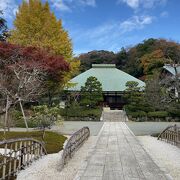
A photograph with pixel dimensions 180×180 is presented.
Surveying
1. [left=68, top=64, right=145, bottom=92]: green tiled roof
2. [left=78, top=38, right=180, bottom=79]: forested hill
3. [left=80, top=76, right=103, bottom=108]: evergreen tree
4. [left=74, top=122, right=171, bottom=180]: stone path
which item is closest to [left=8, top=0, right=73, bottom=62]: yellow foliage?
[left=80, top=76, right=103, bottom=108]: evergreen tree

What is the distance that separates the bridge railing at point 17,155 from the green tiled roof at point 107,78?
89.0 feet

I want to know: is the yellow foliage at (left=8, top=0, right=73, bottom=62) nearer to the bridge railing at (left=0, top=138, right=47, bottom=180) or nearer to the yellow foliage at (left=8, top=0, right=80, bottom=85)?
the yellow foliage at (left=8, top=0, right=80, bottom=85)

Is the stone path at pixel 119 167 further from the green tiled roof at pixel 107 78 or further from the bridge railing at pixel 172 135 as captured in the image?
the green tiled roof at pixel 107 78

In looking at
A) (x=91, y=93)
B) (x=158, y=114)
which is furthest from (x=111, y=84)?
(x=158, y=114)

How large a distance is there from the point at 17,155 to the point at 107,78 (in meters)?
34.0

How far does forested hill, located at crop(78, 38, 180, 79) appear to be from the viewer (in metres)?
45.3

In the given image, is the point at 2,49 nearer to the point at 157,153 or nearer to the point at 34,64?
the point at 34,64

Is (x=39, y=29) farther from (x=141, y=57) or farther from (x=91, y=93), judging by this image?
(x=141, y=57)

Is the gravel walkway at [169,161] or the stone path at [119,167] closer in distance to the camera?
the stone path at [119,167]

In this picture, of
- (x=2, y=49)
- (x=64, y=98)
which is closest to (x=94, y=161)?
(x=2, y=49)

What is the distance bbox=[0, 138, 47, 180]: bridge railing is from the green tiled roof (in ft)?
89.0

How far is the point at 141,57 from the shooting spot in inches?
2040

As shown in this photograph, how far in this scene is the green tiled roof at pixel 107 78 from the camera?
38884 mm

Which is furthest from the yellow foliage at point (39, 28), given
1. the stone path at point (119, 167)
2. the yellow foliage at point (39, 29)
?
the stone path at point (119, 167)
